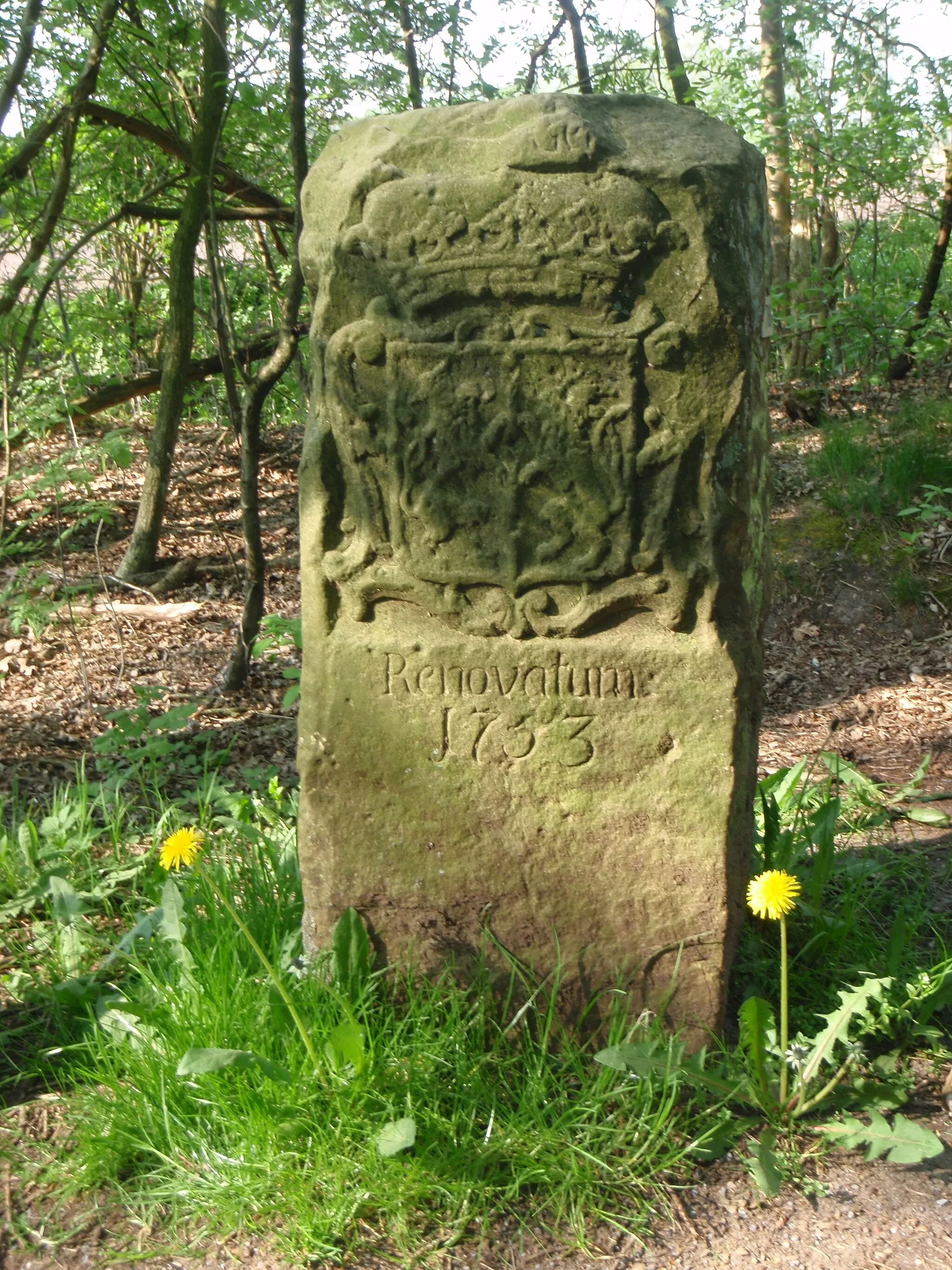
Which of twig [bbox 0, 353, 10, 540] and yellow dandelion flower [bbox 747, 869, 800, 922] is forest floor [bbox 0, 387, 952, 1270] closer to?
twig [bbox 0, 353, 10, 540]

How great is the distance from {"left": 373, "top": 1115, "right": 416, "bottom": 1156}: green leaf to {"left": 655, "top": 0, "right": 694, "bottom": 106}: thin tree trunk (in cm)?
600

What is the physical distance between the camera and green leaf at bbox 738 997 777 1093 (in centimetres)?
227

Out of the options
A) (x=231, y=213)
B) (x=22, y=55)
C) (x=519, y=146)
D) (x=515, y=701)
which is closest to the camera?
(x=519, y=146)

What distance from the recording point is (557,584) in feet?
7.72

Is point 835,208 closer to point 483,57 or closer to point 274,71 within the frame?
point 483,57

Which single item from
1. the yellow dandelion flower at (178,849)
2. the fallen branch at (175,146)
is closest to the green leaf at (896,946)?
the yellow dandelion flower at (178,849)

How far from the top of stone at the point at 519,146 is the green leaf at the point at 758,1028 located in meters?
1.66

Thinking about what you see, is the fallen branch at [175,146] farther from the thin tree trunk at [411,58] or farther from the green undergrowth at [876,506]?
the green undergrowth at [876,506]

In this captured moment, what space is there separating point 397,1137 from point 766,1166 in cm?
70

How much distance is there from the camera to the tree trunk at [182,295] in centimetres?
468

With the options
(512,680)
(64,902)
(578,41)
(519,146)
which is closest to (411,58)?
(578,41)

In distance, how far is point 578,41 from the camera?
239 inches

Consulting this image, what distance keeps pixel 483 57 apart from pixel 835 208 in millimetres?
3822

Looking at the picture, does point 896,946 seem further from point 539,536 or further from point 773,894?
point 539,536
